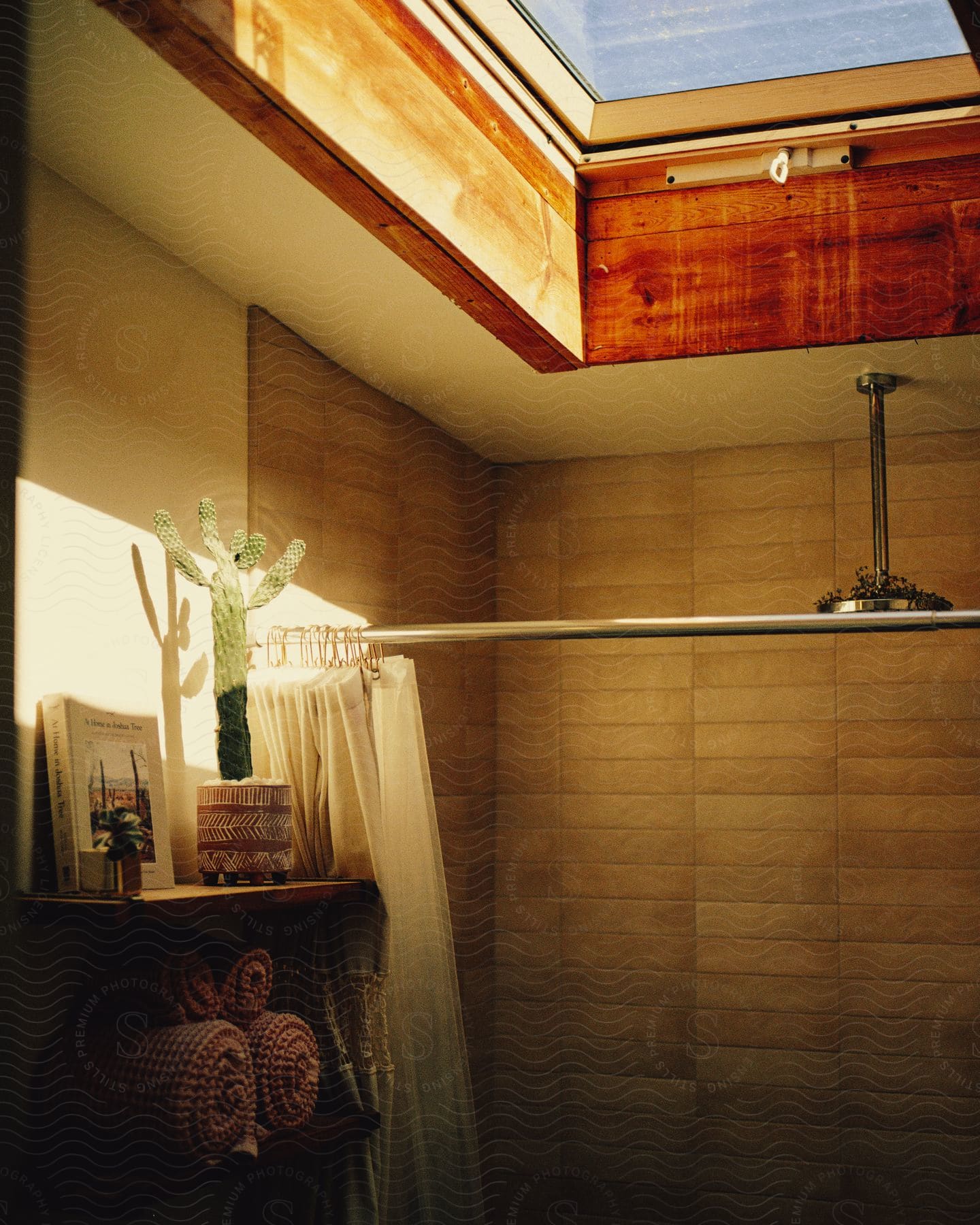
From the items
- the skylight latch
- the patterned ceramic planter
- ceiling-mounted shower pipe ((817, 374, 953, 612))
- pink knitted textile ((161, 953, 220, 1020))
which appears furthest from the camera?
ceiling-mounted shower pipe ((817, 374, 953, 612))

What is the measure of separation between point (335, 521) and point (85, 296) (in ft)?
2.84

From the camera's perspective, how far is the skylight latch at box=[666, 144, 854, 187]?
2205 mm

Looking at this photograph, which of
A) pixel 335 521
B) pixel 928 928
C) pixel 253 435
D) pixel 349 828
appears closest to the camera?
pixel 349 828

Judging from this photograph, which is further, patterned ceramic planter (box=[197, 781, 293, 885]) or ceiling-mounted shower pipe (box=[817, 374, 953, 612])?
ceiling-mounted shower pipe (box=[817, 374, 953, 612])

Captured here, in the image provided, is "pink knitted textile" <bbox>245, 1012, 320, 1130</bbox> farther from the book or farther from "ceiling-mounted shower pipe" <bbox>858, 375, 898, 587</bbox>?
"ceiling-mounted shower pipe" <bbox>858, 375, 898, 587</bbox>

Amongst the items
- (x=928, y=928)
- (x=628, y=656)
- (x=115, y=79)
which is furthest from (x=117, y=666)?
(x=928, y=928)

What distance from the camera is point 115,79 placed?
1.58 metres

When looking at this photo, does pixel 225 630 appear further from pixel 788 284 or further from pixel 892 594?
pixel 892 594

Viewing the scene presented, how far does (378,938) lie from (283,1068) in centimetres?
28

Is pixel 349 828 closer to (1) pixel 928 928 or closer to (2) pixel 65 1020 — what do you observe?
(2) pixel 65 1020

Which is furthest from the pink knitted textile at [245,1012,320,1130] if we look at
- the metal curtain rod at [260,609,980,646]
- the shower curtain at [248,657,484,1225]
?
the metal curtain rod at [260,609,980,646]

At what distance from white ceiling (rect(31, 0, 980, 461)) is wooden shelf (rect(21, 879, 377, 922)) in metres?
1.01

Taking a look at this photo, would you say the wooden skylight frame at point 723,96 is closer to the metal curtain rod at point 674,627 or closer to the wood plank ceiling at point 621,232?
the wood plank ceiling at point 621,232

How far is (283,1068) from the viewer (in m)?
1.81
